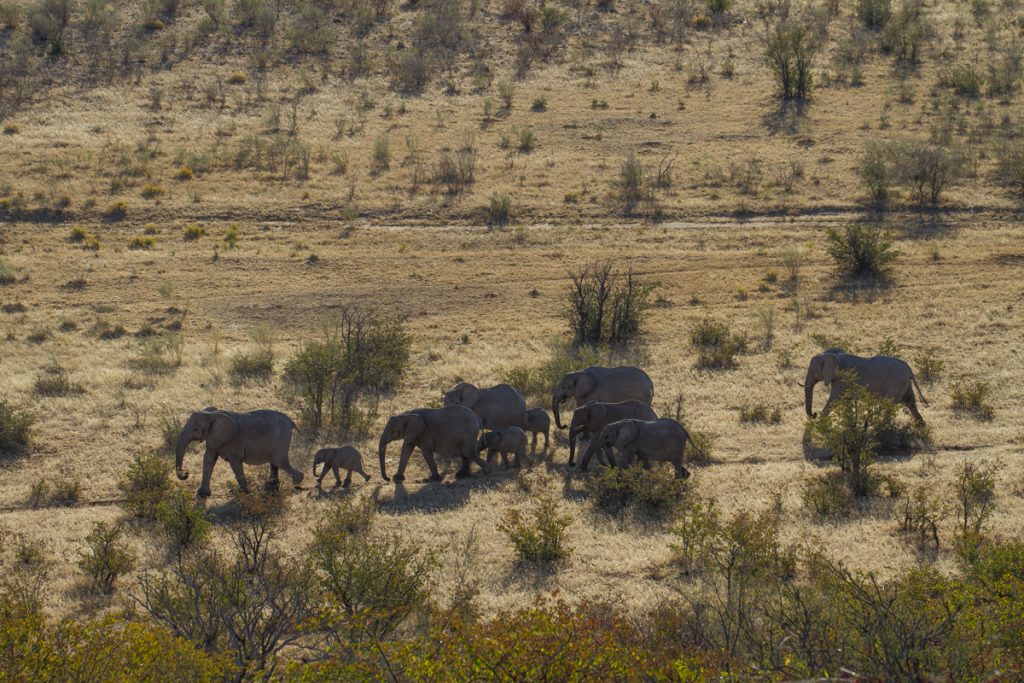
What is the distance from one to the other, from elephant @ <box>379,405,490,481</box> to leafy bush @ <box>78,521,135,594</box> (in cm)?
456

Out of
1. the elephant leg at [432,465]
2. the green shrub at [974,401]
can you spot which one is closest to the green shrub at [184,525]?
the elephant leg at [432,465]

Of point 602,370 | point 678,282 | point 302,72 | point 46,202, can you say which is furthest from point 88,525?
point 302,72

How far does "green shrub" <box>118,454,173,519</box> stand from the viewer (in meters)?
16.3

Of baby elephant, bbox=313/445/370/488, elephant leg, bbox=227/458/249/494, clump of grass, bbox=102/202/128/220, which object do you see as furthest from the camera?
clump of grass, bbox=102/202/128/220

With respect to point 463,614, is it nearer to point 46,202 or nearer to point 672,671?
point 672,671

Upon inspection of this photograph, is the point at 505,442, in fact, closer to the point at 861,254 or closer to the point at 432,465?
the point at 432,465

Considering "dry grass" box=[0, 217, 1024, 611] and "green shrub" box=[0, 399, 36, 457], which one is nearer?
"dry grass" box=[0, 217, 1024, 611]

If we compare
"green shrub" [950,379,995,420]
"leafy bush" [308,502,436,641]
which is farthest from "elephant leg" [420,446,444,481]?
"green shrub" [950,379,995,420]

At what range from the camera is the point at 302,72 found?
173ft

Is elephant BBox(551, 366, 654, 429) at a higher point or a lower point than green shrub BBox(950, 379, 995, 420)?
higher

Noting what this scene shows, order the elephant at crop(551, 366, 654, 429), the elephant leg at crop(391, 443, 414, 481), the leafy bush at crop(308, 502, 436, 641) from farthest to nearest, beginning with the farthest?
1. the elephant at crop(551, 366, 654, 429)
2. the elephant leg at crop(391, 443, 414, 481)
3. the leafy bush at crop(308, 502, 436, 641)

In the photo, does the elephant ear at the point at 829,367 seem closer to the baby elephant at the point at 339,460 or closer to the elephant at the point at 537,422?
the elephant at the point at 537,422

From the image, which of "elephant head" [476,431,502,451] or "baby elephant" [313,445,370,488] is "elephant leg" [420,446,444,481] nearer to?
"elephant head" [476,431,502,451]

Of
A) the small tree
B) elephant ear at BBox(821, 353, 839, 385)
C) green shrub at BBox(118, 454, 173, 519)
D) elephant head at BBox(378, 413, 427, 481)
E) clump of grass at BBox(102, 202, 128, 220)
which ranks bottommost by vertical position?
green shrub at BBox(118, 454, 173, 519)
